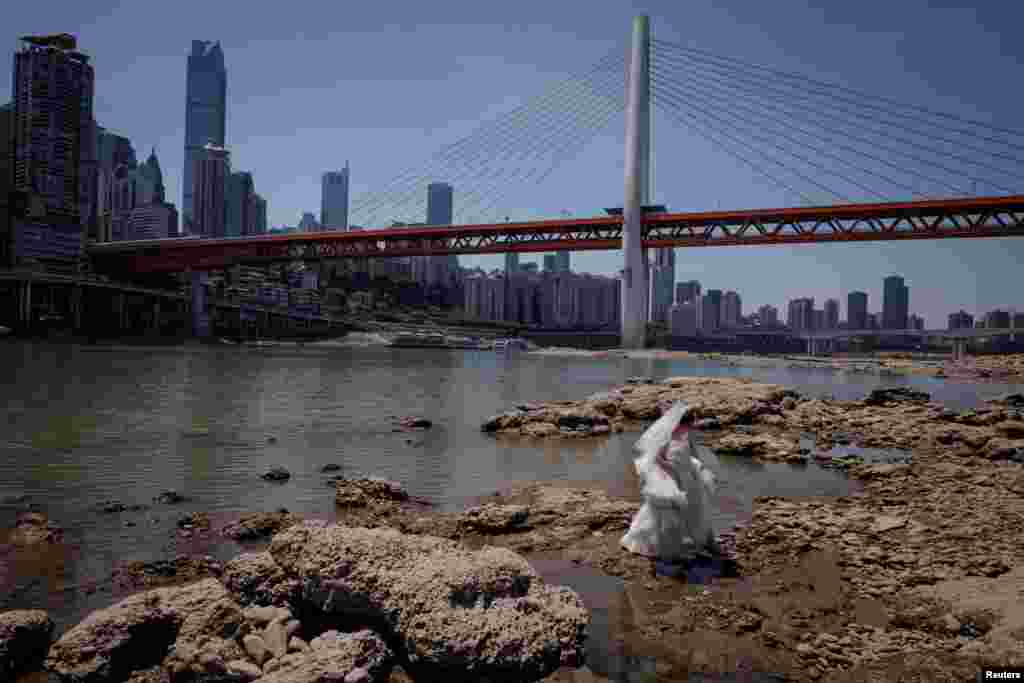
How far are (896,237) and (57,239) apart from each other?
8970 cm

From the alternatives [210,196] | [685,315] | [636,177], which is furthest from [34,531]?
[210,196]

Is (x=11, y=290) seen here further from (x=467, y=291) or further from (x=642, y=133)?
(x=467, y=291)

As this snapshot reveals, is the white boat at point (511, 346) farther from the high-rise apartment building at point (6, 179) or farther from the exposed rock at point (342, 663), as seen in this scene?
the exposed rock at point (342, 663)

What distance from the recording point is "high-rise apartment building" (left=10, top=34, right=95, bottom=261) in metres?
84.2

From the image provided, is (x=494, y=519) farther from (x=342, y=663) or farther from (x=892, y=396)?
(x=892, y=396)

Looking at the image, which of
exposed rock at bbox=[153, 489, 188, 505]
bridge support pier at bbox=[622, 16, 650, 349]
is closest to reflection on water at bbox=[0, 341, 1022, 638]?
exposed rock at bbox=[153, 489, 188, 505]

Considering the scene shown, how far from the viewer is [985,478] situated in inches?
322

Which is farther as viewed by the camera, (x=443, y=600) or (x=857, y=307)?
(x=857, y=307)

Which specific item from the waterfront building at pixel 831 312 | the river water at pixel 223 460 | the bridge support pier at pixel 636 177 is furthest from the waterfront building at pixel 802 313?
the river water at pixel 223 460

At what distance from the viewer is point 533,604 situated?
3.82 metres

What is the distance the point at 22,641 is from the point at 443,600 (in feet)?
7.80

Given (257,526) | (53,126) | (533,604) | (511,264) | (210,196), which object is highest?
(210,196)

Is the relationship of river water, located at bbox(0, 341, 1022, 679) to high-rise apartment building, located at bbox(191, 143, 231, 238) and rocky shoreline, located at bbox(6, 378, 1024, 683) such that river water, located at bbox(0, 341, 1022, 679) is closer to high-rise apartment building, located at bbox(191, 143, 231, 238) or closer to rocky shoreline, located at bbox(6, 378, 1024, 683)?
rocky shoreline, located at bbox(6, 378, 1024, 683)

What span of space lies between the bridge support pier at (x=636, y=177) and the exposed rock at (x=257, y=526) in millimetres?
46886
